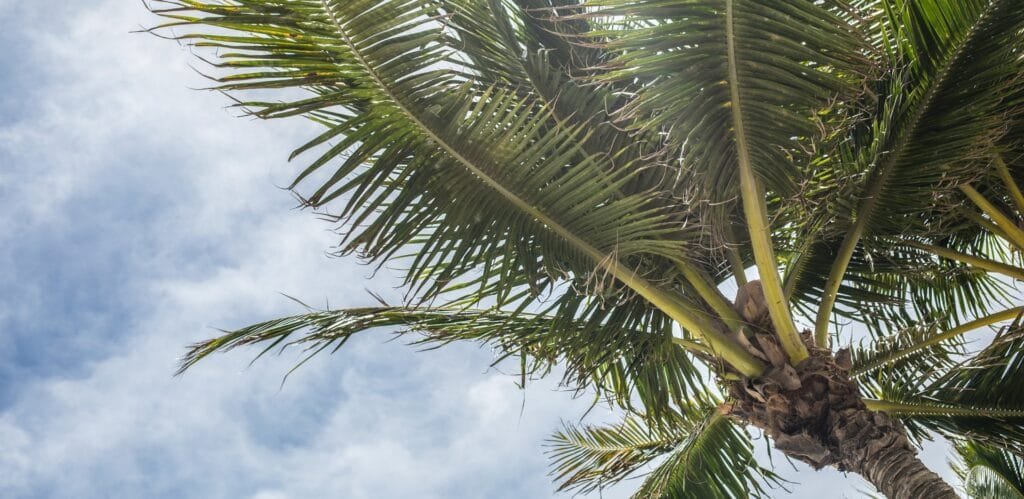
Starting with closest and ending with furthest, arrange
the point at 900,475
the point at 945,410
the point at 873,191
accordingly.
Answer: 1. the point at 900,475
2. the point at 873,191
3. the point at 945,410

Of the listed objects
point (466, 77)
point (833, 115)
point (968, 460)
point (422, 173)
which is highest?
point (466, 77)

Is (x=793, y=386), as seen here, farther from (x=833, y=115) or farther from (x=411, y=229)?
(x=411, y=229)

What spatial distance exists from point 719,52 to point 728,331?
1401 mm

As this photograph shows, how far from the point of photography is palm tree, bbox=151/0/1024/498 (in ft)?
9.40

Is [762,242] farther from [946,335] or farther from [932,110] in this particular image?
[946,335]

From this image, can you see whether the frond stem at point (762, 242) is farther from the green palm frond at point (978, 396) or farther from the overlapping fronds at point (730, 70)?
the green palm frond at point (978, 396)

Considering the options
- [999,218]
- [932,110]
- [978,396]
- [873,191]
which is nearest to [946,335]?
[978,396]

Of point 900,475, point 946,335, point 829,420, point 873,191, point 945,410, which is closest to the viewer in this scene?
point 900,475

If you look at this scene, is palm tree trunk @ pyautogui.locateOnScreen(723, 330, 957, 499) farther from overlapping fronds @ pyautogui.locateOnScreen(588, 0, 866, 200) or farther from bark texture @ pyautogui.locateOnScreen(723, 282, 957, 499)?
overlapping fronds @ pyautogui.locateOnScreen(588, 0, 866, 200)

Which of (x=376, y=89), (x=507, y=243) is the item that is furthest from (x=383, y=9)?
(x=507, y=243)

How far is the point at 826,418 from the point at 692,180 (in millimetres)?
1232

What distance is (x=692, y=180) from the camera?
11.1ft

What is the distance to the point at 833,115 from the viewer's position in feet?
11.3

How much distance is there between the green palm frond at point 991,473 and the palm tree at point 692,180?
4.89ft
